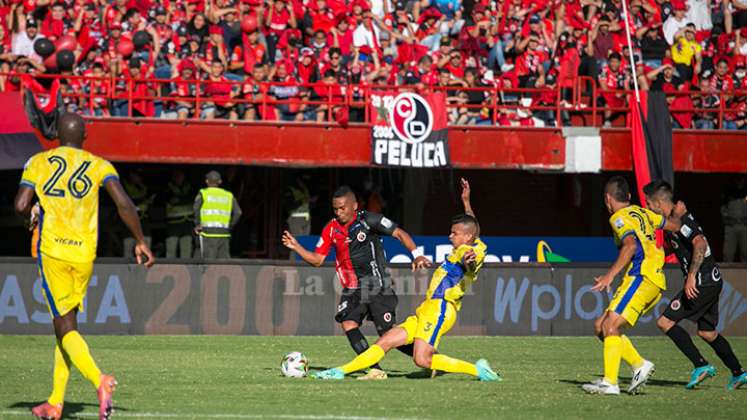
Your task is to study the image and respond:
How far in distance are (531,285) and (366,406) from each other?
9.81 metres

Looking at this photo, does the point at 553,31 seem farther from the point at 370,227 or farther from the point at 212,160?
the point at 370,227

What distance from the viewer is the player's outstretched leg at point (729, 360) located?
12680mm

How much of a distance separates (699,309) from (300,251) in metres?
4.22

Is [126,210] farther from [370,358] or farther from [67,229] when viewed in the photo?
[370,358]

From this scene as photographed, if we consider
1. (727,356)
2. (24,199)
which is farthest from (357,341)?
(24,199)

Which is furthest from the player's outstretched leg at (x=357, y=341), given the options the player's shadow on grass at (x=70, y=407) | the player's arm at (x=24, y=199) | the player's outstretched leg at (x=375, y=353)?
the player's arm at (x=24, y=199)

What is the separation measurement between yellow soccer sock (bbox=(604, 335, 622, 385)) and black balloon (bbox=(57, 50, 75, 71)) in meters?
13.6

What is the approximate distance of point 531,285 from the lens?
19.8 meters

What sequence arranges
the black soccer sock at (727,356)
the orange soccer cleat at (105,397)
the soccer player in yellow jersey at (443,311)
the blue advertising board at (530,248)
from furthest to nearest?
1. the blue advertising board at (530,248)
2. the black soccer sock at (727,356)
3. the soccer player in yellow jersey at (443,311)
4. the orange soccer cleat at (105,397)

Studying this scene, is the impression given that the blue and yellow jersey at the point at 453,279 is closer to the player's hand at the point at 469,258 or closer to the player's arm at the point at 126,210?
the player's hand at the point at 469,258

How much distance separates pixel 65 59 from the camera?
22.2 m

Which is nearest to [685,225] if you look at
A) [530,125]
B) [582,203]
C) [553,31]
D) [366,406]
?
[366,406]

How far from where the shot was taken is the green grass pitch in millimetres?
10117

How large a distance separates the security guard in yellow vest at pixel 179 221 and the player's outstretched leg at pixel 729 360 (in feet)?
38.3
